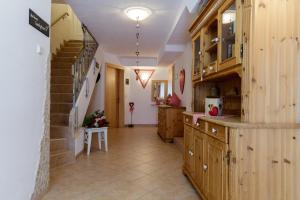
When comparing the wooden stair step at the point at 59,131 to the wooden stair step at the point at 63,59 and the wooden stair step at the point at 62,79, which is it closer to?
the wooden stair step at the point at 62,79

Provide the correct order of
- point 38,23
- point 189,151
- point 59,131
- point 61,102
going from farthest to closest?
point 61,102, point 59,131, point 189,151, point 38,23

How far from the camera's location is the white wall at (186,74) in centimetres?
500

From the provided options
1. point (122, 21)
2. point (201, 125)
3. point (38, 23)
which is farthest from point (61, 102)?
point (201, 125)

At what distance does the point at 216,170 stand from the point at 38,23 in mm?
2307

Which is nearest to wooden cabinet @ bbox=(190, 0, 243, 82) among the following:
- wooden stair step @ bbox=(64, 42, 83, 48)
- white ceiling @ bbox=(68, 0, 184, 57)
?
white ceiling @ bbox=(68, 0, 184, 57)

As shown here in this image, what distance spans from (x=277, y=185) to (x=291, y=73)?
90 cm

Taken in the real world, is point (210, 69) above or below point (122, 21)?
below

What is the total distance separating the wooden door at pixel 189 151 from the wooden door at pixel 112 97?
15.5ft

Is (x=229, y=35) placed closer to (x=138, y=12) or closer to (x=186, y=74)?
(x=138, y=12)

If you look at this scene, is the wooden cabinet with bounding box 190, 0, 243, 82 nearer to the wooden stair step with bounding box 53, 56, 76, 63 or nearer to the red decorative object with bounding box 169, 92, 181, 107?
the red decorative object with bounding box 169, 92, 181, 107

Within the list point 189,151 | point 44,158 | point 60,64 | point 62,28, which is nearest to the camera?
point 44,158

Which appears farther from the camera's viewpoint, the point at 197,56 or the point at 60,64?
the point at 60,64

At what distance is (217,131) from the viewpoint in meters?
2.07

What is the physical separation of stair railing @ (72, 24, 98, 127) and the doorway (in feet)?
7.26
